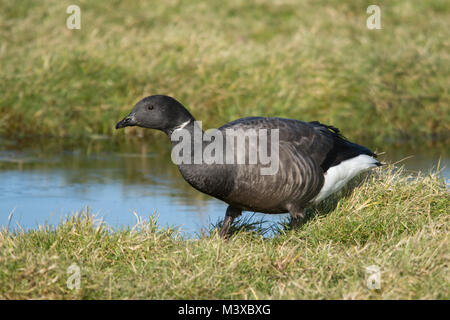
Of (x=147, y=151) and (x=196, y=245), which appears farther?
(x=147, y=151)

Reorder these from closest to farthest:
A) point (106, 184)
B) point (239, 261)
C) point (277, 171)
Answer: point (239, 261)
point (277, 171)
point (106, 184)

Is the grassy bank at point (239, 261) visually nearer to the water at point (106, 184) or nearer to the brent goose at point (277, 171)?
the brent goose at point (277, 171)

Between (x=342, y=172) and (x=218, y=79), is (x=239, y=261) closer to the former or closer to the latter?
(x=342, y=172)

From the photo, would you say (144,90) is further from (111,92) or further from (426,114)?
(426,114)

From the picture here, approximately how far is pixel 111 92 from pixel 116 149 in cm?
125

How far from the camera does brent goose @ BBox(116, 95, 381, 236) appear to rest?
21.9 feet

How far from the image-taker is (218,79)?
524 inches

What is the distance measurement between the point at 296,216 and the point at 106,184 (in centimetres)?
386

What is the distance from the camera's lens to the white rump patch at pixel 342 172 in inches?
289

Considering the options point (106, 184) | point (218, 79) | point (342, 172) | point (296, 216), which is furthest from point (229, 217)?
point (218, 79)

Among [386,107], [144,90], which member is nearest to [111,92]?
[144,90]

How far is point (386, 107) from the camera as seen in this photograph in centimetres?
1326

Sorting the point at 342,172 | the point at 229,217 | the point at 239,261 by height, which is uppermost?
the point at 342,172

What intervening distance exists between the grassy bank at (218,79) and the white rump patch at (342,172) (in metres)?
5.39
